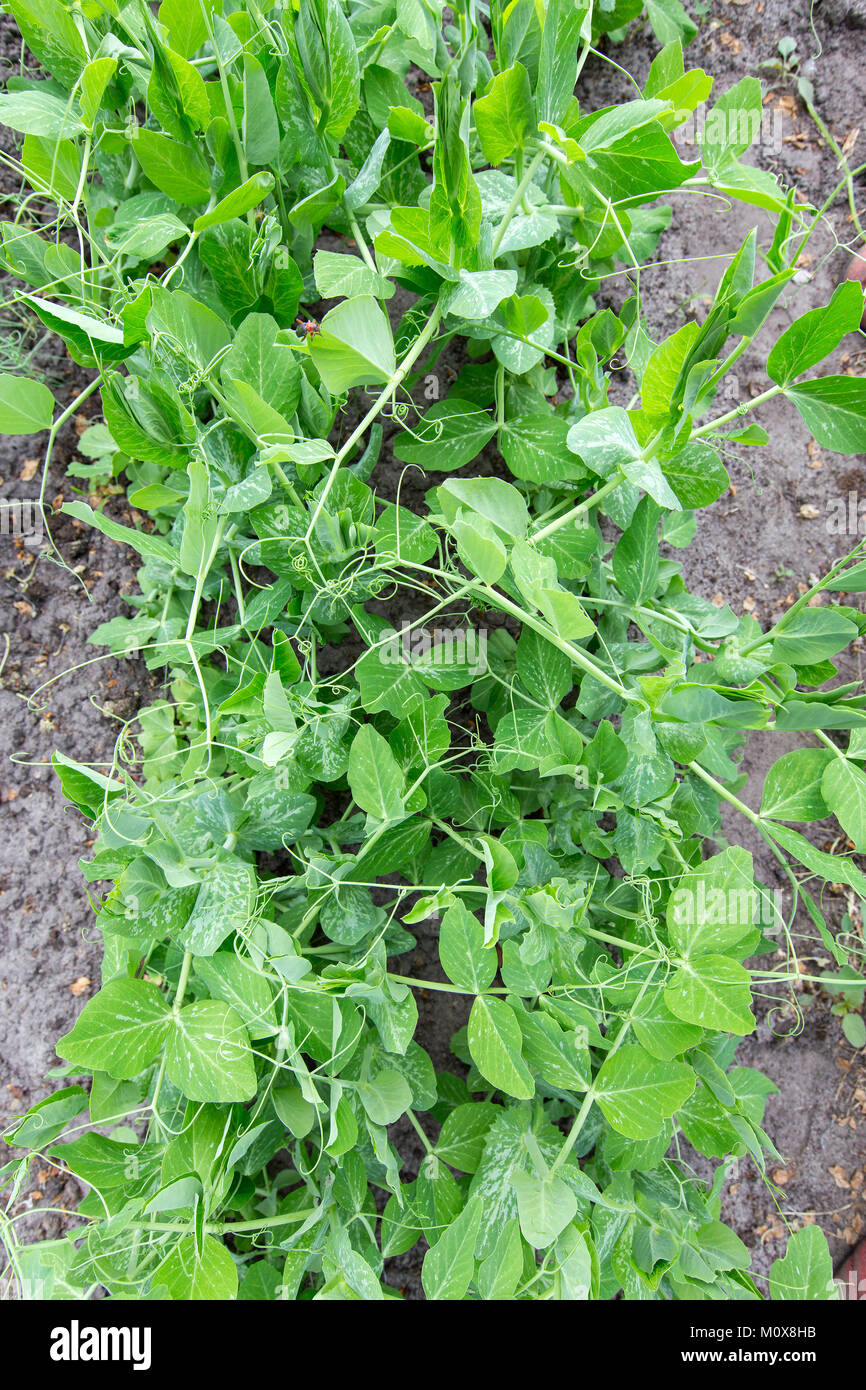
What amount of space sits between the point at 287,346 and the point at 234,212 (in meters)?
0.14

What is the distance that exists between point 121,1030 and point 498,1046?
378mm

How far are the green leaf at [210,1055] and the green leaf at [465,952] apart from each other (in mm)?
210

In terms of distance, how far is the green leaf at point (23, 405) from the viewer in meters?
0.88

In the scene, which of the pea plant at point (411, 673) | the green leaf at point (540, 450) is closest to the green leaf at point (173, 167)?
the pea plant at point (411, 673)

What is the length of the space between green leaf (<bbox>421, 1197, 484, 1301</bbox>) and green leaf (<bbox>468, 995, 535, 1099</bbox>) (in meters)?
0.13

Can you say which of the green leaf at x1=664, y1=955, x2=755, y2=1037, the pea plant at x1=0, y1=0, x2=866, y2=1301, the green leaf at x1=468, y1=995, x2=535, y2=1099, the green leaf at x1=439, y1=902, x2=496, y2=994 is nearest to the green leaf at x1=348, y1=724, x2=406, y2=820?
the pea plant at x1=0, y1=0, x2=866, y2=1301

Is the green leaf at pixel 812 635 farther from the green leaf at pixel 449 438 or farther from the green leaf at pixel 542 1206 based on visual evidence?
the green leaf at pixel 542 1206

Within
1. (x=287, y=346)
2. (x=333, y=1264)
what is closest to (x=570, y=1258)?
(x=333, y=1264)

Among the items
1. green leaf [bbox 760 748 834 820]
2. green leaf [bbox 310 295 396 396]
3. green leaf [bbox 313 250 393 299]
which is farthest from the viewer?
green leaf [bbox 760 748 834 820]

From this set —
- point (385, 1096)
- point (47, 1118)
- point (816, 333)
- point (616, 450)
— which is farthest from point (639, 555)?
point (47, 1118)

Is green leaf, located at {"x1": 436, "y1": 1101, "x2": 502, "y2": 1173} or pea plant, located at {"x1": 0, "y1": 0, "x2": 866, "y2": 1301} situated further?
green leaf, located at {"x1": 436, "y1": 1101, "x2": 502, "y2": 1173}

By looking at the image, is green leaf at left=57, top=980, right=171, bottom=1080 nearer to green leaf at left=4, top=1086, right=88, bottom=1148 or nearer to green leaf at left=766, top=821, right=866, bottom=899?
green leaf at left=4, top=1086, right=88, bottom=1148

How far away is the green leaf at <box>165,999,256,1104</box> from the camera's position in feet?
2.38

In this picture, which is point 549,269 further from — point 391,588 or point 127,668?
point 127,668
